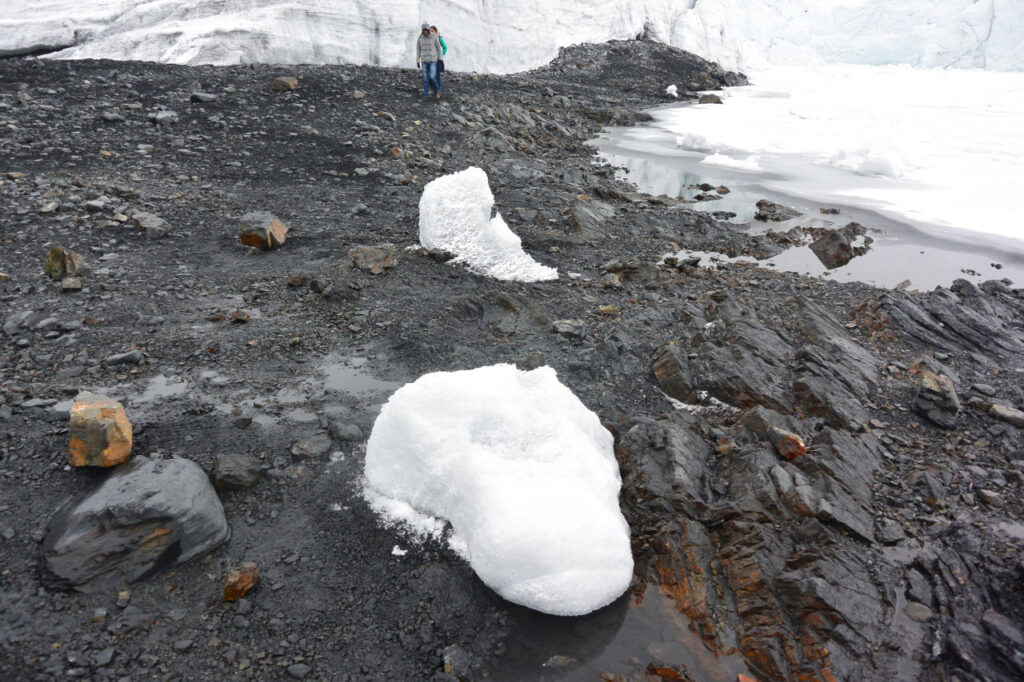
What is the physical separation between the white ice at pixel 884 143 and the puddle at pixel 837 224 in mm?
388

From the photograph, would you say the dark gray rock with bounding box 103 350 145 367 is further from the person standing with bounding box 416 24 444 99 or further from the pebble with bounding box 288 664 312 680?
the person standing with bounding box 416 24 444 99

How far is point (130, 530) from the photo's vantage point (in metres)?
2.91

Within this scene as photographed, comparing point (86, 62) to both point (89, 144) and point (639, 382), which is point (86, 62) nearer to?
point (89, 144)

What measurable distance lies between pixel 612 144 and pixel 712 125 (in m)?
6.15

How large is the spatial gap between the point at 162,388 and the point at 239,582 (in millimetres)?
1968

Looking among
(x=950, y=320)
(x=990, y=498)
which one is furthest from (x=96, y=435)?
(x=950, y=320)

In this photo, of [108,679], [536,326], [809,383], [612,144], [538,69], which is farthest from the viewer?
[538,69]

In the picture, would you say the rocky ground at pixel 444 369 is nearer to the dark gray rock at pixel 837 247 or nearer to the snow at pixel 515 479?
the snow at pixel 515 479

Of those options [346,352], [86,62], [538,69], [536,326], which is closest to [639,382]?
[536,326]

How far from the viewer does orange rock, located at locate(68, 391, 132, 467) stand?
3264 millimetres

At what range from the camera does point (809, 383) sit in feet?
15.4

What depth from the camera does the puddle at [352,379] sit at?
4496 millimetres

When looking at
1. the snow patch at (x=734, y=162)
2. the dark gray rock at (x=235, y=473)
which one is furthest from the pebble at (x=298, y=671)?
the snow patch at (x=734, y=162)

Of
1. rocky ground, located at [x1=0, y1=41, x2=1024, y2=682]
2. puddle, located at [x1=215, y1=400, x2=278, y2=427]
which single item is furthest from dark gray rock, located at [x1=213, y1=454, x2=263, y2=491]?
puddle, located at [x1=215, y1=400, x2=278, y2=427]
